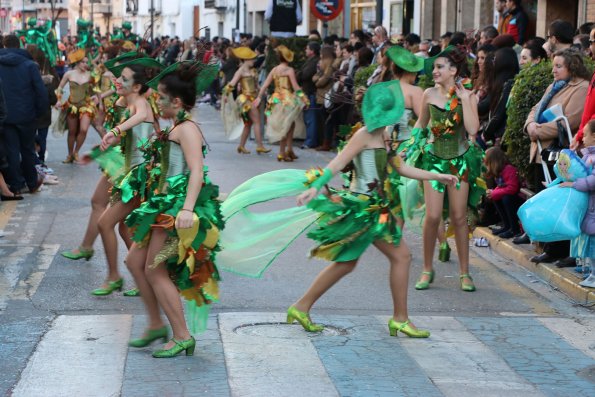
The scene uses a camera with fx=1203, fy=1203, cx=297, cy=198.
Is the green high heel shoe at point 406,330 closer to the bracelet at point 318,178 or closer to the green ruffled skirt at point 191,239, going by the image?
the bracelet at point 318,178

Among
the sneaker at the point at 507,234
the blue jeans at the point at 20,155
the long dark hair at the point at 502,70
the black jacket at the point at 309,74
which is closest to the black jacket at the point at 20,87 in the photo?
the blue jeans at the point at 20,155

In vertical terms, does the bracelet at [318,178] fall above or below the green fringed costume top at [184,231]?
above

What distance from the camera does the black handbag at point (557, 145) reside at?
9.90 m

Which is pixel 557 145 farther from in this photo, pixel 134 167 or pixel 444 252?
pixel 134 167

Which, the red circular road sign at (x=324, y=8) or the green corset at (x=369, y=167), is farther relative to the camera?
the red circular road sign at (x=324, y=8)

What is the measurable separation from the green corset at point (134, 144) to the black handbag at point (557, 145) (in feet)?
10.9

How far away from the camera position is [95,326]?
7.88 m

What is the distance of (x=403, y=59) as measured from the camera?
9.06m

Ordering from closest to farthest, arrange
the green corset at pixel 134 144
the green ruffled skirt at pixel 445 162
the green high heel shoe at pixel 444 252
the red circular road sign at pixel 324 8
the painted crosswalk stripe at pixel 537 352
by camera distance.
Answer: the painted crosswalk stripe at pixel 537 352 < the green corset at pixel 134 144 < the green ruffled skirt at pixel 445 162 < the green high heel shoe at pixel 444 252 < the red circular road sign at pixel 324 8

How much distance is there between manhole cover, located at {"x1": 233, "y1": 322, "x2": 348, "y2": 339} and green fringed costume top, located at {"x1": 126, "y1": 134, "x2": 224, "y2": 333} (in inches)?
23.2

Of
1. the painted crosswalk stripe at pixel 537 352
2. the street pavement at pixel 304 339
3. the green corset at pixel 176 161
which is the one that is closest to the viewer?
the street pavement at pixel 304 339

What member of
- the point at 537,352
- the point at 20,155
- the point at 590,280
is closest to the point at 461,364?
the point at 537,352

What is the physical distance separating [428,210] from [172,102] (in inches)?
112

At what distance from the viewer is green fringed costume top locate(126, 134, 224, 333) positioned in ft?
23.0
